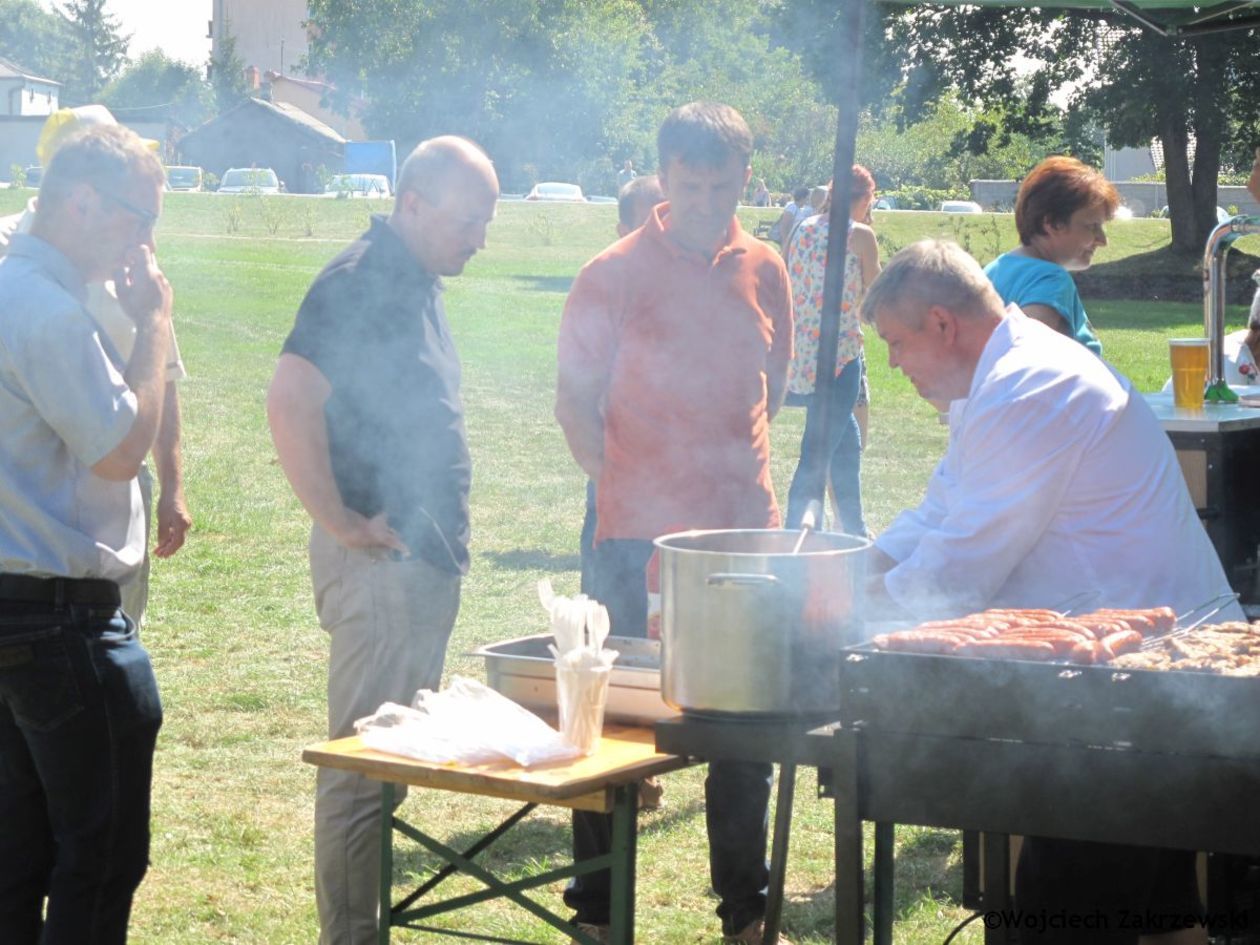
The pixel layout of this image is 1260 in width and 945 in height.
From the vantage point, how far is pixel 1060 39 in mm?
17500

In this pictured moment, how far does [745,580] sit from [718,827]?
155 cm

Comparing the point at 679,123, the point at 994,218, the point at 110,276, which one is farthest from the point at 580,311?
the point at 994,218

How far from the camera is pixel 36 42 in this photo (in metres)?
88.4

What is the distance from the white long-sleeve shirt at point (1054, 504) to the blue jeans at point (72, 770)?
1307 mm

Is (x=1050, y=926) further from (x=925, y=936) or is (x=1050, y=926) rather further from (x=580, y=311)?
(x=580, y=311)

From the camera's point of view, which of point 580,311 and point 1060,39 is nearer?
point 580,311

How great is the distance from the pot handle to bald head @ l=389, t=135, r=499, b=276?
119cm

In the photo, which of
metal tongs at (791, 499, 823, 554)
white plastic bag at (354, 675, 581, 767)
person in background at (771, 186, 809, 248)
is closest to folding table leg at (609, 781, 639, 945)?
white plastic bag at (354, 675, 581, 767)

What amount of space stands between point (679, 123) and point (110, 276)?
1273 millimetres

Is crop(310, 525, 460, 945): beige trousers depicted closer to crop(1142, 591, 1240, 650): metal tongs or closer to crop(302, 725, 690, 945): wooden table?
crop(302, 725, 690, 945): wooden table

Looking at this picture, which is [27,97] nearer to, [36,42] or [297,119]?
[297,119]

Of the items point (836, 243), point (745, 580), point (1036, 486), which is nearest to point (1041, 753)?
point (745, 580)

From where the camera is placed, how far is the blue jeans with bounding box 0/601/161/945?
252cm

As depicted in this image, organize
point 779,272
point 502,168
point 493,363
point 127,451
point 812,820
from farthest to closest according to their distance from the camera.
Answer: point 493,363 < point 502,168 < point 812,820 < point 779,272 < point 127,451
